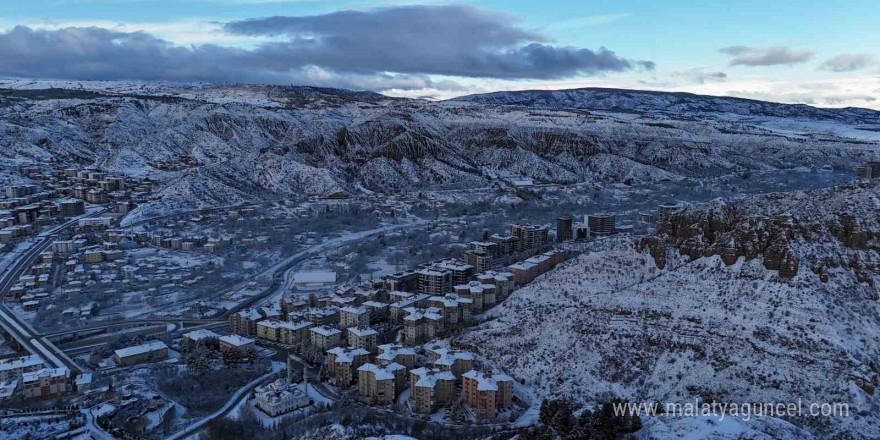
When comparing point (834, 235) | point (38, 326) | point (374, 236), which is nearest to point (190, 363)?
point (38, 326)

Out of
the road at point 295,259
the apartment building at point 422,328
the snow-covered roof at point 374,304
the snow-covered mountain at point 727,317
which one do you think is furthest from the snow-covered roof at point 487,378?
the road at point 295,259

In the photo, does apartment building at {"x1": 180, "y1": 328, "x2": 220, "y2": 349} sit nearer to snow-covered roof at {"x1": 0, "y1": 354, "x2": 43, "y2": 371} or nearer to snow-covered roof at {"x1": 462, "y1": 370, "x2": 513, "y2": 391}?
snow-covered roof at {"x1": 0, "y1": 354, "x2": 43, "y2": 371}

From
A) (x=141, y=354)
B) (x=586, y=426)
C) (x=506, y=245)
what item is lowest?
(x=141, y=354)

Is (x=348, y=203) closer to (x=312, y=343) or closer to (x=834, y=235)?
(x=312, y=343)

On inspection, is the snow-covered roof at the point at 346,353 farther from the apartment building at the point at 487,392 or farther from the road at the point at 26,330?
the road at the point at 26,330

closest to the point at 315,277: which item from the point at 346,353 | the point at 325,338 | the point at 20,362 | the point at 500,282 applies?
the point at 500,282

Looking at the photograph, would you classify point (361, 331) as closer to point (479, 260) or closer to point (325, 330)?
point (325, 330)
